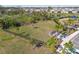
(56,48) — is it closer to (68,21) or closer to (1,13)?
(68,21)

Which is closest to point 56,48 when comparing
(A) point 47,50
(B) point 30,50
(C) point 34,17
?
(A) point 47,50

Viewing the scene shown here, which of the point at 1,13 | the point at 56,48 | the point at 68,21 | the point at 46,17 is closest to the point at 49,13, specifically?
the point at 46,17

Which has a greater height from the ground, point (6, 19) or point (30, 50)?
point (6, 19)
